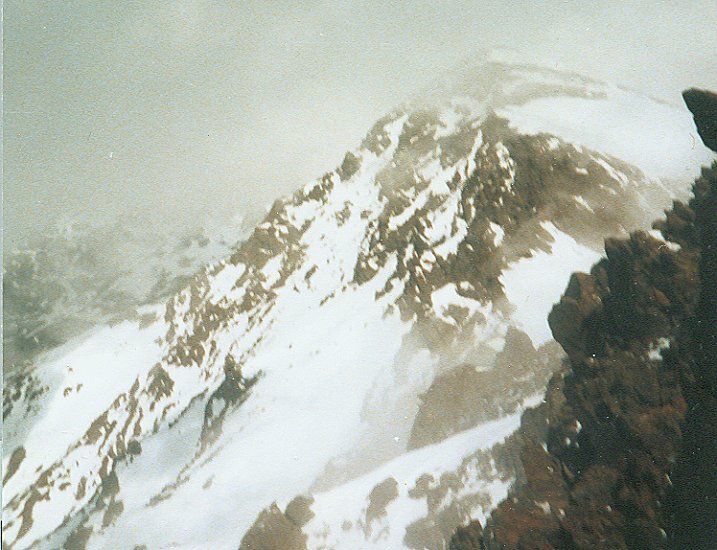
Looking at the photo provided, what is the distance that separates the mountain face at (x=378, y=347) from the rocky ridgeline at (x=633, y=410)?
362 centimetres

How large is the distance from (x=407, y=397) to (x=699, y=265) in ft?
87.0

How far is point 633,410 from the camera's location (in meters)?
18.0

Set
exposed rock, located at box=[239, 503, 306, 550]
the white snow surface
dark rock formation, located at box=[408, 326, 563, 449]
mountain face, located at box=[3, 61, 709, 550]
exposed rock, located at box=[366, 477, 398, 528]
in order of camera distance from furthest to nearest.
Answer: the white snow surface < dark rock formation, located at box=[408, 326, 563, 449] < mountain face, located at box=[3, 61, 709, 550] < exposed rock, located at box=[239, 503, 306, 550] < exposed rock, located at box=[366, 477, 398, 528]

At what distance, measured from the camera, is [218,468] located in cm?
4528

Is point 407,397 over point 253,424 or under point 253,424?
over

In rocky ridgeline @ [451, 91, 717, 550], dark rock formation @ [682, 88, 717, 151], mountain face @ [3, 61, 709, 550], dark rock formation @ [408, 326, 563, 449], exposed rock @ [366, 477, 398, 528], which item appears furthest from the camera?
dark rock formation @ [408, 326, 563, 449]

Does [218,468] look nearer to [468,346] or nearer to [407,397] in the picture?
[407,397]

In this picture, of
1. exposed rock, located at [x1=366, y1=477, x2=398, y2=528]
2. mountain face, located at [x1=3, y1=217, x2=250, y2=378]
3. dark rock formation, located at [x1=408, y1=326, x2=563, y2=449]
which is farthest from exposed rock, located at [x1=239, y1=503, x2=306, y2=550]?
mountain face, located at [x1=3, y1=217, x2=250, y2=378]

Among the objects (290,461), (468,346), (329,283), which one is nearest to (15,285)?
(329,283)

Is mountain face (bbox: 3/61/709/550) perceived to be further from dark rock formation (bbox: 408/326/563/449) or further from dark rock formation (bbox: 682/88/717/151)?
dark rock formation (bbox: 682/88/717/151)

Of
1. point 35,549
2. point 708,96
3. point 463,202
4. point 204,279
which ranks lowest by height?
point 35,549

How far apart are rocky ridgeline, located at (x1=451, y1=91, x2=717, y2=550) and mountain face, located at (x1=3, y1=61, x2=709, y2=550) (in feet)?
11.9

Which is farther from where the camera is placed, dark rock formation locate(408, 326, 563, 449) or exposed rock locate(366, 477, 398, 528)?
dark rock formation locate(408, 326, 563, 449)

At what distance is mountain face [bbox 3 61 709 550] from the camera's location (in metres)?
31.6
